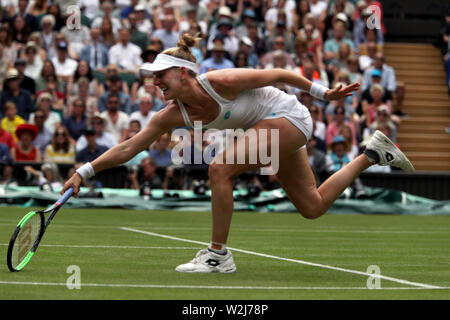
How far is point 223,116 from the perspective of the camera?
768 centimetres

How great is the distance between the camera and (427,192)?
18516mm

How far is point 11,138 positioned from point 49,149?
770 millimetres

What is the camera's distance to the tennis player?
7457mm

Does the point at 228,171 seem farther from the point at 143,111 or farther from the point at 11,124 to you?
the point at 11,124

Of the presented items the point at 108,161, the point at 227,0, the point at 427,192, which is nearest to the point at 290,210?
the point at 427,192

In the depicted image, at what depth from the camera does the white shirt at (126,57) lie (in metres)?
20.3

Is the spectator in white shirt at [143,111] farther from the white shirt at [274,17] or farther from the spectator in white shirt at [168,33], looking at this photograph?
the white shirt at [274,17]

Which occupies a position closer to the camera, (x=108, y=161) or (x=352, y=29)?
(x=108, y=161)

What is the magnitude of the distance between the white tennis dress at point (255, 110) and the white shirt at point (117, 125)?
10.7 m

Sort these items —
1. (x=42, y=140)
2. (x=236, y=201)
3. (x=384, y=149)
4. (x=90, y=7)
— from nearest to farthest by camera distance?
(x=384, y=149) < (x=236, y=201) < (x=42, y=140) < (x=90, y=7)

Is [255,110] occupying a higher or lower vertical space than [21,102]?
lower

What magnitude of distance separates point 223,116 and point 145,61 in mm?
11394

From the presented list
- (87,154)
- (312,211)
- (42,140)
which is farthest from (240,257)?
(42,140)

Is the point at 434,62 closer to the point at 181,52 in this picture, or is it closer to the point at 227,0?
the point at 227,0
